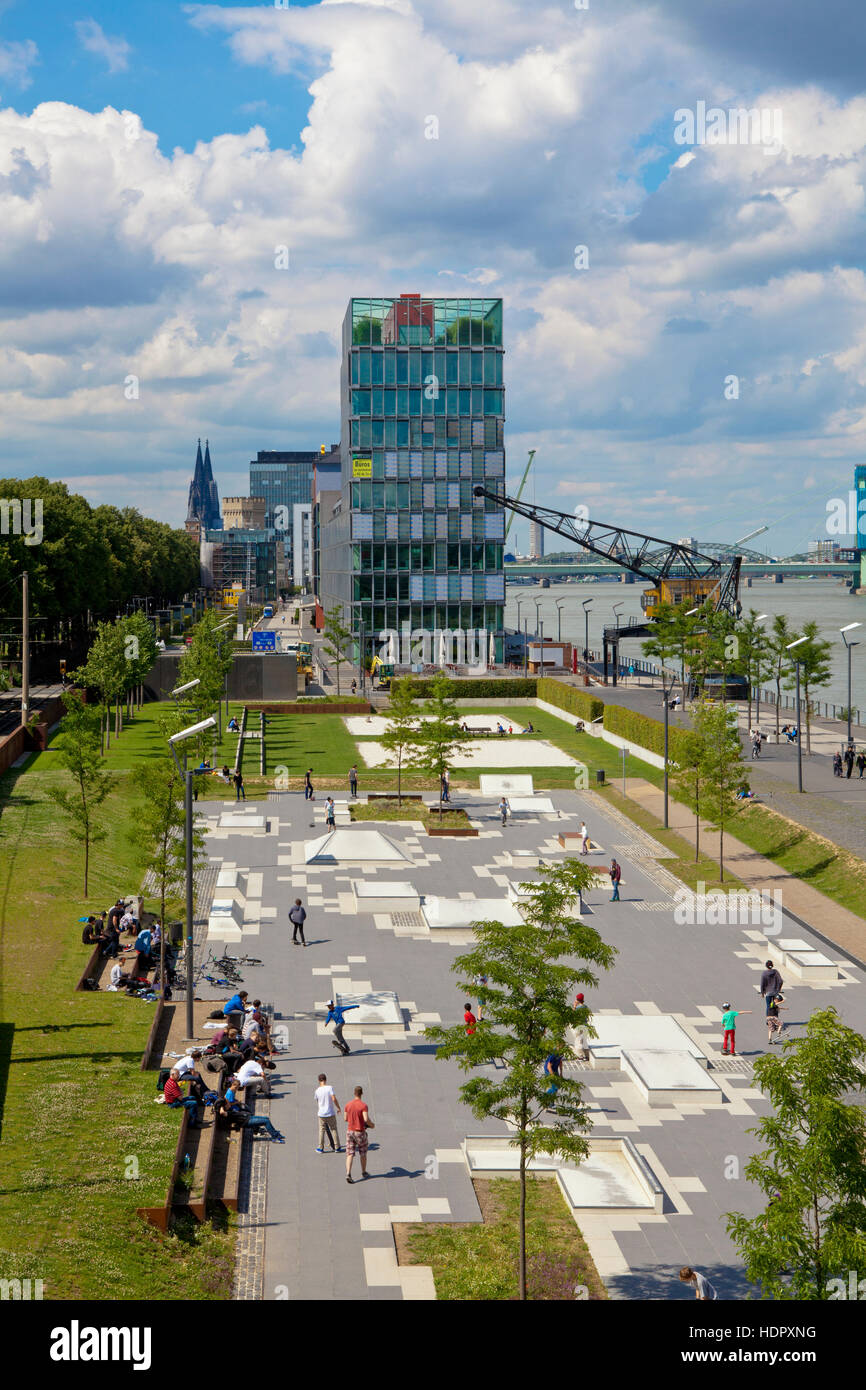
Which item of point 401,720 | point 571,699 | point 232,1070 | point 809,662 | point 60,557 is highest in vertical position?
point 60,557

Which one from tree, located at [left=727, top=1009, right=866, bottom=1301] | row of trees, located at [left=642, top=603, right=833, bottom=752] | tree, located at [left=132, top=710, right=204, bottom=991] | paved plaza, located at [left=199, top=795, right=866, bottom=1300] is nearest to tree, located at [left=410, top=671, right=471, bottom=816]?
paved plaza, located at [left=199, top=795, right=866, bottom=1300]

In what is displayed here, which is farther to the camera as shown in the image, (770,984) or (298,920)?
(298,920)

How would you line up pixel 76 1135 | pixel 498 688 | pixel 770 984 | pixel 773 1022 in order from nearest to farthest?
pixel 76 1135, pixel 773 1022, pixel 770 984, pixel 498 688

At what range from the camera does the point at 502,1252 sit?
1761cm

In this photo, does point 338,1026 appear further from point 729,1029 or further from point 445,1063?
point 729,1029

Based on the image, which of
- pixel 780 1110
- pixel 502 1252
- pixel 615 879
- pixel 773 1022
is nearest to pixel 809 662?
pixel 615 879

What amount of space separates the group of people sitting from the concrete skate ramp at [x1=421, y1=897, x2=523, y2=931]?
8158 millimetres

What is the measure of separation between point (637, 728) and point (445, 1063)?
138ft

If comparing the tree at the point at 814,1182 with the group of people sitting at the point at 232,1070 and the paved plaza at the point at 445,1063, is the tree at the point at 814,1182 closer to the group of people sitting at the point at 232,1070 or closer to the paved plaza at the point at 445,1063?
the paved plaza at the point at 445,1063

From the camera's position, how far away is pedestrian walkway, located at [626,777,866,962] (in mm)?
34406

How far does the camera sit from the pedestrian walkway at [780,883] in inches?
1355

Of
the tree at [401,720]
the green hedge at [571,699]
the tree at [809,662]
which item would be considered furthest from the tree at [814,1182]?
the green hedge at [571,699]
